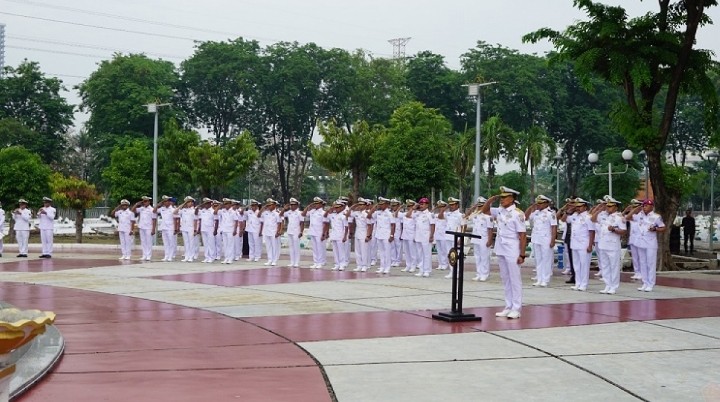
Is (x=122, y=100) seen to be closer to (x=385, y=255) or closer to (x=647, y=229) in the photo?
(x=385, y=255)

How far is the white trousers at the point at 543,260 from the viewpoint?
16.9 metres

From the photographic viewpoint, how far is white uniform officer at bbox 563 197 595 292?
639 inches

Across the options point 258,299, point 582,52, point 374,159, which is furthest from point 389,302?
point 374,159

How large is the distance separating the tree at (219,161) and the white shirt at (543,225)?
25.9 meters

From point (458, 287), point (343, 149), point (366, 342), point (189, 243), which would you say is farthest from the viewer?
point (343, 149)

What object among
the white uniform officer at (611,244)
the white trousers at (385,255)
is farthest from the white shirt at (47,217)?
the white uniform officer at (611,244)

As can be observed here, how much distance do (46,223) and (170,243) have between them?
3659 millimetres

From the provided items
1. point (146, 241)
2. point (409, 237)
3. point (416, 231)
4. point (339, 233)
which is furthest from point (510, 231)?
point (146, 241)

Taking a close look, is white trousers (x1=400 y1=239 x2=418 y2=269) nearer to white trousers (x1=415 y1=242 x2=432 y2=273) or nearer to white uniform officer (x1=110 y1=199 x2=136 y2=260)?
white trousers (x1=415 y1=242 x2=432 y2=273)

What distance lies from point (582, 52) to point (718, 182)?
172 ft

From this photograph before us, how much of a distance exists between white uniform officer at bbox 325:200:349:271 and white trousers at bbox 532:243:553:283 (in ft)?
17.9

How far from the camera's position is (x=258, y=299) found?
553 inches

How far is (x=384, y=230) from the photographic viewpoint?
20.6 meters

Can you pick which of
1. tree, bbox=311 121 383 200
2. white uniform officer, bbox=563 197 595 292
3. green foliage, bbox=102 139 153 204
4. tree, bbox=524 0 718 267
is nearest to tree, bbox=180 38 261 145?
green foliage, bbox=102 139 153 204
